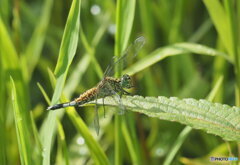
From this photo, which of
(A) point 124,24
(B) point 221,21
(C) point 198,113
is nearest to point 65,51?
(A) point 124,24

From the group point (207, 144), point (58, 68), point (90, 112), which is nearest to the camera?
point (58, 68)

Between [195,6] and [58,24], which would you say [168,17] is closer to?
[195,6]

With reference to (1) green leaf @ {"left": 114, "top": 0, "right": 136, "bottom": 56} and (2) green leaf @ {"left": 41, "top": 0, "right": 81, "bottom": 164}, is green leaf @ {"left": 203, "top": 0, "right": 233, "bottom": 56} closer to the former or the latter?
(1) green leaf @ {"left": 114, "top": 0, "right": 136, "bottom": 56}

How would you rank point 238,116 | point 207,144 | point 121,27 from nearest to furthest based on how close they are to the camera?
point 238,116 → point 121,27 → point 207,144

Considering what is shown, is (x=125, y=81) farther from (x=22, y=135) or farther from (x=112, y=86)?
(x=22, y=135)

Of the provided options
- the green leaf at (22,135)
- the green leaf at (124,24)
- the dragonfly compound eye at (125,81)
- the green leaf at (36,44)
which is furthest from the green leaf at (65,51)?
the green leaf at (36,44)

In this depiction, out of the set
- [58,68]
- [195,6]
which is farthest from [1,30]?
[195,6]
